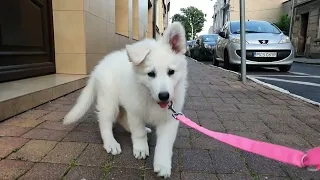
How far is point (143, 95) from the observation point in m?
2.44

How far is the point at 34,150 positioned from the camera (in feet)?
8.16

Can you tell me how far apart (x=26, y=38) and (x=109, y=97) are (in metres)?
3.22

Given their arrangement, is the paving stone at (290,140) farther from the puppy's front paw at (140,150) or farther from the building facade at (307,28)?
the building facade at (307,28)

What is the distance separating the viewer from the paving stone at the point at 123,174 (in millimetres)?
2137

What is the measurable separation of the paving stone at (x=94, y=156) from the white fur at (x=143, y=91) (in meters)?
0.07

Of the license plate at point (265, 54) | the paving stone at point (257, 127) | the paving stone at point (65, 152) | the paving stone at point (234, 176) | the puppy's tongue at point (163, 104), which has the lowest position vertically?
the paving stone at point (234, 176)

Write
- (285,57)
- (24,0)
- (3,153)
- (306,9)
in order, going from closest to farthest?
1. (3,153)
2. (24,0)
3. (285,57)
4. (306,9)

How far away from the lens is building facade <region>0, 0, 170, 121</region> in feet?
13.5

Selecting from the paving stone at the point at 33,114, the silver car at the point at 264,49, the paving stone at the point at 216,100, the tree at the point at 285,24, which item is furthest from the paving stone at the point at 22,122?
the tree at the point at 285,24

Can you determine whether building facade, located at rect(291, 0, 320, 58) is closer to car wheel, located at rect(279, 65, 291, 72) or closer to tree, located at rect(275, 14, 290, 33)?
tree, located at rect(275, 14, 290, 33)

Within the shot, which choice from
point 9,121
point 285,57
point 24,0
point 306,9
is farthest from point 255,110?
point 306,9

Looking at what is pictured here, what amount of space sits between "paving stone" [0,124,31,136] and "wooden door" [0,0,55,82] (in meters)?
1.64

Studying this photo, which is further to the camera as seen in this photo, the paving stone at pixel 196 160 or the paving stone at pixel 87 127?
the paving stone at pixel 87 127

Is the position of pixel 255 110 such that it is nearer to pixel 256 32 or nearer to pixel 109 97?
pixel 109 97
